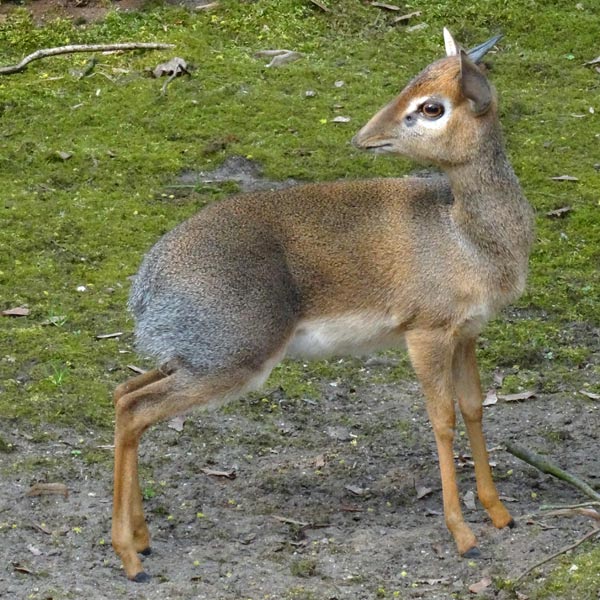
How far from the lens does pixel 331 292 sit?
610cm

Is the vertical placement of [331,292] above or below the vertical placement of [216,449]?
above

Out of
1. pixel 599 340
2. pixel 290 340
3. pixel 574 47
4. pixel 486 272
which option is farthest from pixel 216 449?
pixel 574 47

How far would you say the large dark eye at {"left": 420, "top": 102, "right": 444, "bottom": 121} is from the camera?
19.3ft

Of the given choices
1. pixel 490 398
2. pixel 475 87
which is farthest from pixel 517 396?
pixel 475 87

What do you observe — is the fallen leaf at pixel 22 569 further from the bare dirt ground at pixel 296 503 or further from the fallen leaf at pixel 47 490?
the fallen leaf at pixel 47 490

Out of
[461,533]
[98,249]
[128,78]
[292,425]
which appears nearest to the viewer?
[461,533]

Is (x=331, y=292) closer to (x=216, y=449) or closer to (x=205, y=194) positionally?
(x=216, y=449)

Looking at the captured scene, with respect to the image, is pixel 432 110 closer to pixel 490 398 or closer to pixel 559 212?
pixel 490 398

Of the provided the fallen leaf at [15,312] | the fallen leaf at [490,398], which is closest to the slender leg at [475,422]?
the fallen leaf at [490,398]

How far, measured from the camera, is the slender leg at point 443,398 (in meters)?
5.98

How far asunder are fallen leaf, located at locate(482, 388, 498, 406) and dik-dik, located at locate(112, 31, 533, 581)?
1.05m

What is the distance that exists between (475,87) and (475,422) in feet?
5.03

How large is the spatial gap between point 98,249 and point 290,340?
2.97m

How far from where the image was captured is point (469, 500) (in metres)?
6.48
